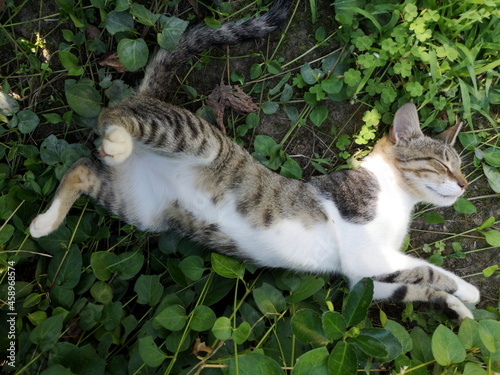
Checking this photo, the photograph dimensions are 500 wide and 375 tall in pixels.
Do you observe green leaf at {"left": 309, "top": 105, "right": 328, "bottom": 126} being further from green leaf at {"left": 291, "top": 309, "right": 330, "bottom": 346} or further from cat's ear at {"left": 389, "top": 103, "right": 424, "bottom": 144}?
green leaf at {"left": 291, "top": 309, "right": 330, "bottom": 346}

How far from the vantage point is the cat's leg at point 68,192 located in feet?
7.98

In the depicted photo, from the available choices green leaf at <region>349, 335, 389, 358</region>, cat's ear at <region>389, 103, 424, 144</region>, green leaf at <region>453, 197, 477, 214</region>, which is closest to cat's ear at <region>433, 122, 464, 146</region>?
cat's ear at <region>389, 103, 424, 144</region>

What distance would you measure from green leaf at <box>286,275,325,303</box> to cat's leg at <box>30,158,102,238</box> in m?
1.46

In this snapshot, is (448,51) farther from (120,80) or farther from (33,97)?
(33,97)

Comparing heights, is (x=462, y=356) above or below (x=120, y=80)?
below

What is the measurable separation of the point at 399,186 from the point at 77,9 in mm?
2480

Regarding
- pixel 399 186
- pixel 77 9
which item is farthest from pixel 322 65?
pixel 77 9

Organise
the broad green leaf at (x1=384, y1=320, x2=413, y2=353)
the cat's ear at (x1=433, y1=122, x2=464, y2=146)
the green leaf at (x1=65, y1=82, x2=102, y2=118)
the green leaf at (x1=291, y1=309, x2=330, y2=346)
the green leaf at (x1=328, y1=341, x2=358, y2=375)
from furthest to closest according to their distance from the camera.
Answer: the cat's ear at (x1=433, y1=122, x2=464, y2=146) → the green leaf at (x1=65, y1=82, x2=102, y2=118) → the broad green leaf at (x1=384, y1=320, x2=413, y2=353) → the green leaf at (x1=291, y1=309, x2=330, y2=346) → the green leaf at (x1=328, y1=341, x2=358, y2=375)

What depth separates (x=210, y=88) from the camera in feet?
9.19

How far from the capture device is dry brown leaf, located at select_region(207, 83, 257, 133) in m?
2.74

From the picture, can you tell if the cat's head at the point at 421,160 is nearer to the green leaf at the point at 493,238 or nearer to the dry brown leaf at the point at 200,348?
the green leaf at the point at 493,238

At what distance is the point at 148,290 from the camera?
2.49 m

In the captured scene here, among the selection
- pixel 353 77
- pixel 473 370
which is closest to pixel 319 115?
pixel 353 77

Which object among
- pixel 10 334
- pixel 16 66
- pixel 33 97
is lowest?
pixel 10 334
